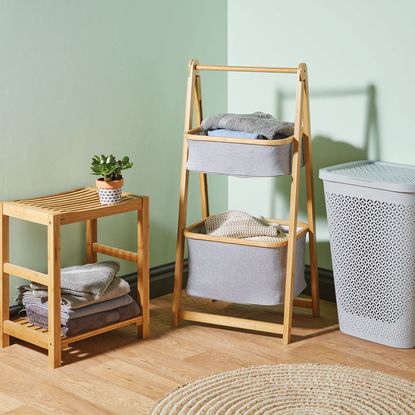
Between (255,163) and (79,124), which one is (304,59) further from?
(79,124)

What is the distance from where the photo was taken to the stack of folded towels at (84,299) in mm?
2389

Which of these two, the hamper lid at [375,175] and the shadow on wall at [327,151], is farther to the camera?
the shadow on wall at [327,151]

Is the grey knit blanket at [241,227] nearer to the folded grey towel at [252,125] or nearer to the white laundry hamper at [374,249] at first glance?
the white laundry hamper at [374,249]

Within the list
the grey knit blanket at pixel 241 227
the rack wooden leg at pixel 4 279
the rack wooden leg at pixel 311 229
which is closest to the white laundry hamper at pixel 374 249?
the rack wooden leg at pixel 311 229

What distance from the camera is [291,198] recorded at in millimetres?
2510

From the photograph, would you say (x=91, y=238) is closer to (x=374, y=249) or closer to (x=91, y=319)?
(x=91, y=319)

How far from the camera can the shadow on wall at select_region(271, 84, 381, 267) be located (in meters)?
2.76

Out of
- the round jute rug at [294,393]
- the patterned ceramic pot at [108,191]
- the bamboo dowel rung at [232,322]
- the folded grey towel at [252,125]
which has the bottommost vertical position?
the round jute rug at [294,393]

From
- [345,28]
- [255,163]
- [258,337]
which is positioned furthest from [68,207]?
[345,28]

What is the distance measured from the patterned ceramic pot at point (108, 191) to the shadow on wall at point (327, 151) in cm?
82

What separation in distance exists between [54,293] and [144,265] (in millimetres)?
367

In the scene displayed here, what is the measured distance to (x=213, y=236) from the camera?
2.59m

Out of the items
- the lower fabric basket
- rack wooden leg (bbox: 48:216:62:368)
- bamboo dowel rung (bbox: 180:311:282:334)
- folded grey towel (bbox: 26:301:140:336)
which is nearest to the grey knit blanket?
the lower fabric basket

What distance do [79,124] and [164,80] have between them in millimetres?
417
